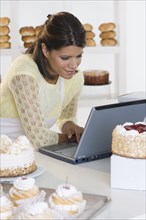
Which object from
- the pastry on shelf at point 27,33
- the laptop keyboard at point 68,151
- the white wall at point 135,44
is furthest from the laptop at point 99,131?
the white wall at point 135,44

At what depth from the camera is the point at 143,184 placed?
1.53 meters

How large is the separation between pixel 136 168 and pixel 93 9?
2.37 m

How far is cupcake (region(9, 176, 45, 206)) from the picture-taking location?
136 cm

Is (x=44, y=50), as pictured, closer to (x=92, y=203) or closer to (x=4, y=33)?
(x=92, y=203)

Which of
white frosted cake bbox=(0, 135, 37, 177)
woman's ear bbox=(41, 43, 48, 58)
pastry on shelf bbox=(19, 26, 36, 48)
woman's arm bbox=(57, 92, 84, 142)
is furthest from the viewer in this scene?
pastry on shelf bbox=(19, 26, 36, 48)

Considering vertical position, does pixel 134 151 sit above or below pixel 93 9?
below

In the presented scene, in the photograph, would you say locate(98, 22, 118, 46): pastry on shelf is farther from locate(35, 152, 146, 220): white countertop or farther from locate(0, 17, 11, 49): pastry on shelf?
locate(35, 152, 146, 220): white countertop

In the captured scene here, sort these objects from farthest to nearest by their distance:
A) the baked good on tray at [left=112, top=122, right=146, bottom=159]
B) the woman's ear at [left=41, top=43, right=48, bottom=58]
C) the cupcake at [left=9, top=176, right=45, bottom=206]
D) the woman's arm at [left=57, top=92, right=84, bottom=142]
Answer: the woman's arm at [left=57, top=92, right=84, bottom=142] < the woman's ear at [left=41, top=43, right=48, bottom=58] < the baked good on tray at [left=112, top=122, right=146, bottom=159] < the cupcake at [left=9, top=176, right=45, bottom=206]

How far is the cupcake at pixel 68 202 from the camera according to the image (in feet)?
4.27

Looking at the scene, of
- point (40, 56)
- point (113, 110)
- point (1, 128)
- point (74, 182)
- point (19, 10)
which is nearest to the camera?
point (74, 182)

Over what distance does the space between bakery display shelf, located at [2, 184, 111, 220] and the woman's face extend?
0.87 meters

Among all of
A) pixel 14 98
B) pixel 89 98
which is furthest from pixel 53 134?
pixel 89 98

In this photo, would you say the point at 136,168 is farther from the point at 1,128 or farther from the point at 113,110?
the point at 1,128

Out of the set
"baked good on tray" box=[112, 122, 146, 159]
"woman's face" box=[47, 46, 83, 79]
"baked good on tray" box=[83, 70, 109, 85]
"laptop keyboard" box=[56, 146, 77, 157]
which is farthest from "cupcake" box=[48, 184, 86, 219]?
"baked good on tray" box=[83, 70, 109, 85]
